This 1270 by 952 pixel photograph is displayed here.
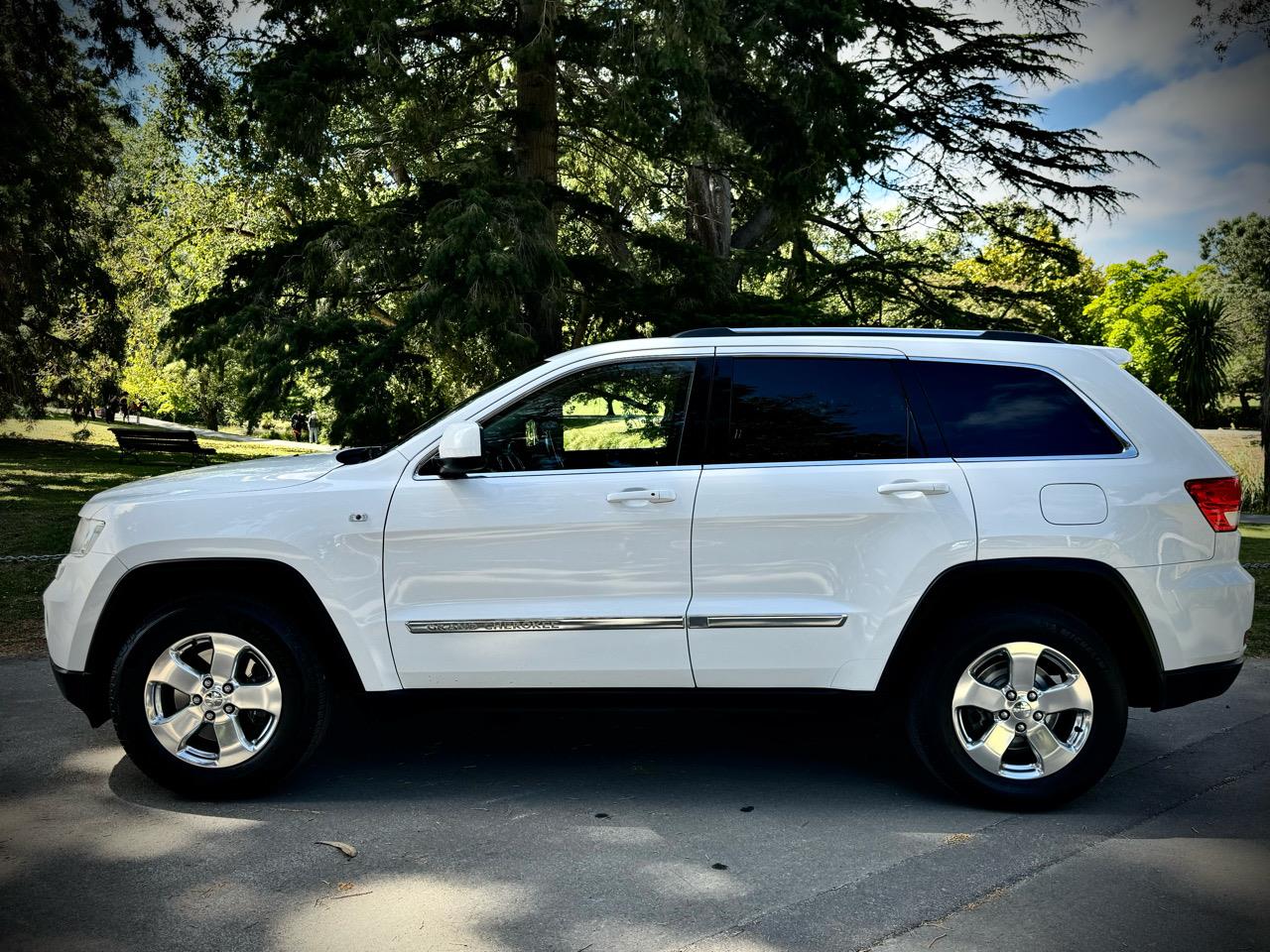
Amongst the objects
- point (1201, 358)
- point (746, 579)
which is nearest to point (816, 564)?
point (746, 579)

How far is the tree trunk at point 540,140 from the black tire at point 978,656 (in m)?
6.94

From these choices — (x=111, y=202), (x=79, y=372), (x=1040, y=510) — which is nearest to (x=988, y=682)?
(x=1040, y=510)

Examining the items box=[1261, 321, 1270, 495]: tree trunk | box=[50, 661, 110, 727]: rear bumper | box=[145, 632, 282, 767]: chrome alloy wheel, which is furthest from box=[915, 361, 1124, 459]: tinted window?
box=[1261, 321, 1270, 495]: tree trunk

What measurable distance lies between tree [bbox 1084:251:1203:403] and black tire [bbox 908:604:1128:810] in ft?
232

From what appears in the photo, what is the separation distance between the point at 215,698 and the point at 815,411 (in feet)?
9.00

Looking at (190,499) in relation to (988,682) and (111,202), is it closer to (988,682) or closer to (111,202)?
(988,682)

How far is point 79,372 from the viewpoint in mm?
24234

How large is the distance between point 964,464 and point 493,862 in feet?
7.92

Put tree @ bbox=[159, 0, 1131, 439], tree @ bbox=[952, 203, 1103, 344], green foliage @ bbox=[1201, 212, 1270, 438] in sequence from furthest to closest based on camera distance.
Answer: green foliage @ bbox=[1201, 212, 1270, 438] → tree @ bbox=[952, 203, 1103, 344] → tree @ bbox=[159, 0, 1131, 439]

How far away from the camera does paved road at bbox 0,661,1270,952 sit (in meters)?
3.52

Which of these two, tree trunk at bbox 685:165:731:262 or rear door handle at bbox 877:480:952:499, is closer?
rear door handle at bbox 877:480:952:499

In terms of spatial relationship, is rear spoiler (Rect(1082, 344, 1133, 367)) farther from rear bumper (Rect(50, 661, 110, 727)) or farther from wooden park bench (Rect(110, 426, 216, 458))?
wooden park bench (Rect(110, 426, 216, 458))

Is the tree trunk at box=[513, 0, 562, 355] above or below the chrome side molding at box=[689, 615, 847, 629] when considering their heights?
above

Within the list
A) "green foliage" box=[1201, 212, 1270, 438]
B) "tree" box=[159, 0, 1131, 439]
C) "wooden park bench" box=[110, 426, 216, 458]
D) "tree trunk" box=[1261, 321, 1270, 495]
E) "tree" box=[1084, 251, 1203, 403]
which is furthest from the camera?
"tree" box=[1084, 251, 1203, 403]
